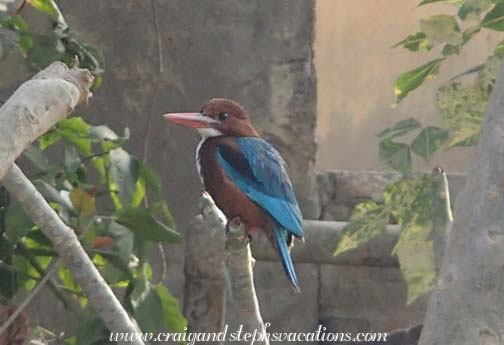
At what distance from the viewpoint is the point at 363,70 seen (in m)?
5.85

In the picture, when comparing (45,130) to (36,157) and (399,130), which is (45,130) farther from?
(36,157)

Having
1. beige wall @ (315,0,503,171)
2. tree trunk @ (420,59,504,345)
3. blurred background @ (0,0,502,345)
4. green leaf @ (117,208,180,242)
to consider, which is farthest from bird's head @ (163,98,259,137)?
beige wall @ (315,0,503,171)

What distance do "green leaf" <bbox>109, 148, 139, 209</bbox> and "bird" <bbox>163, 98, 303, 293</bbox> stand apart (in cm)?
21

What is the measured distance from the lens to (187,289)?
262cm

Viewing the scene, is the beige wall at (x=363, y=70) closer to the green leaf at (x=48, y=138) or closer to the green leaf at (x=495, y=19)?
the green leaf at (x=48, y=138)

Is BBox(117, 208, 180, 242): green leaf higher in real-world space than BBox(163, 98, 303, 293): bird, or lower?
lower

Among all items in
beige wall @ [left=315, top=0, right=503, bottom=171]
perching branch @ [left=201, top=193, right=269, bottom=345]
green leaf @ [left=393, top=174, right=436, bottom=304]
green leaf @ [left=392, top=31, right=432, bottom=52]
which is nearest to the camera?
perching branch @ [left=201, top=193, right=269, bottom=345]

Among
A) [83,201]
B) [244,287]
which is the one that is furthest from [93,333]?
[244,287]

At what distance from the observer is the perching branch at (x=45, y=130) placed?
1309 millimetres

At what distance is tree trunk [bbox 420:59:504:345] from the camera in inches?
45.1

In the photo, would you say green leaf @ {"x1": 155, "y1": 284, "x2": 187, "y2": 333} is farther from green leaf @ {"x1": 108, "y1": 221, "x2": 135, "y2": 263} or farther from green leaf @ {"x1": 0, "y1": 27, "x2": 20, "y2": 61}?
green leaf @ {"x1": 0, "y1": 27, "x2": 20, "y2": 61}

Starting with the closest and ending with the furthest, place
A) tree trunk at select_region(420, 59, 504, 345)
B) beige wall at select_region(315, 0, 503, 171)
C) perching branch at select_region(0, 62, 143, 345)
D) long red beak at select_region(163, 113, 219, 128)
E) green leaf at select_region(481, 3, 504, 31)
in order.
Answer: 1. tree trunk at select_region(420, 59, 504, 345)
2. perching branch at select_region(0, 62, 143, 345)
3. green leaf at select_region(481, 3, 504, 31)
4. long red beak at select_region(163, 113, 219, 128)
5. beige wall at select_region(315, 0, 503, 171)

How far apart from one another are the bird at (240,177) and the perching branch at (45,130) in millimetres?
575

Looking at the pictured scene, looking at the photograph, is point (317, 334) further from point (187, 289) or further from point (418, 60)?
point (418, 60)
